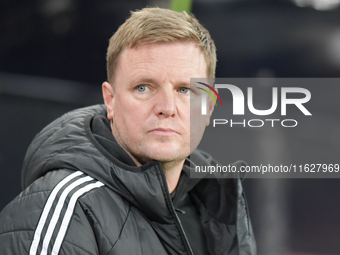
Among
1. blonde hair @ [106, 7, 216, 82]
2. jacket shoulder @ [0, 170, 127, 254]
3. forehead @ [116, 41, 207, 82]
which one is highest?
blonde hair @ [106, 7, 216, 82]

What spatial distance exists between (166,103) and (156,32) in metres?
0.15

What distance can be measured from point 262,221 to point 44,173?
5.30 ft

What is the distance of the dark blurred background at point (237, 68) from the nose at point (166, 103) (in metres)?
1.43

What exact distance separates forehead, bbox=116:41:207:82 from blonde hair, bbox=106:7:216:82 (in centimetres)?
1

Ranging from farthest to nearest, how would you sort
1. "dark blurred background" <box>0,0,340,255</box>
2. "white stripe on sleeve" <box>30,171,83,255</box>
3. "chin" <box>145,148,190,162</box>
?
"dark blurred background" <box>0,0,340,255</box>, "chin" <box>145,148,190,162</box>, "white stripe on sleeve" <box>30,171,83,255</box>

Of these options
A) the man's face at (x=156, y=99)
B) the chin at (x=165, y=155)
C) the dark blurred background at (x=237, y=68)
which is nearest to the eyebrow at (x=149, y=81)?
the man's face at (x=156, y=99)

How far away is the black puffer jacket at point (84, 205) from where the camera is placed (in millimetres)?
573

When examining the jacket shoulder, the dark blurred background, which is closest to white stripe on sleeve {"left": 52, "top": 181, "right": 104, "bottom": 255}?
the jacket shoulder

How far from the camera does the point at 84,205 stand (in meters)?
0.61

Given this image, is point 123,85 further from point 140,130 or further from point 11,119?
point 11,119

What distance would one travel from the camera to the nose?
0.73 metres

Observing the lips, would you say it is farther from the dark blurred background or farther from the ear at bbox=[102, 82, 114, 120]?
the dark blurred background

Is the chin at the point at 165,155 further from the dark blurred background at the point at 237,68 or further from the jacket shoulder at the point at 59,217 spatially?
the dark blurred background at the point at 237,68

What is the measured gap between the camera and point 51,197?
606mm
